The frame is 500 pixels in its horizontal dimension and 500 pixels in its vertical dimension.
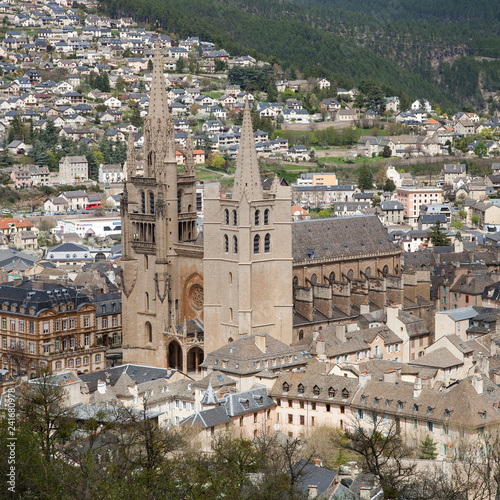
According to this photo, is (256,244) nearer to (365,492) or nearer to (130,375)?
(130,375)

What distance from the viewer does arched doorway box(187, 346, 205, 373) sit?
A: 4454 inches

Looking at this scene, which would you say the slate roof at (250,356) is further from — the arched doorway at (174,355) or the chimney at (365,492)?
the chimney at (365,492)

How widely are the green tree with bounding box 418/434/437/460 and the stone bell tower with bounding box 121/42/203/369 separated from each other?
3360cm

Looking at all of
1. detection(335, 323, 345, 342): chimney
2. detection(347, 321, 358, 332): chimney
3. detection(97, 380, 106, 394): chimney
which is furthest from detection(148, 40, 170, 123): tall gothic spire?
detection(97, 380, 106, 394): chimney

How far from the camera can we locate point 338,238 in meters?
123

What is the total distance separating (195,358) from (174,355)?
3.15 m

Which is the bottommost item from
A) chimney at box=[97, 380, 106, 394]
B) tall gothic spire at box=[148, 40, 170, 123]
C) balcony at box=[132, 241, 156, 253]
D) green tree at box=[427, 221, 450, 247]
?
green tree at box=[427, 221, 450, 247]

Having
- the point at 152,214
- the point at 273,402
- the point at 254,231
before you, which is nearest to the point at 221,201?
the point at 254,231

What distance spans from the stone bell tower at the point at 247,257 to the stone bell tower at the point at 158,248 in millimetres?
4667

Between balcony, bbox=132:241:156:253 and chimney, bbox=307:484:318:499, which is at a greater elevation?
balcony, bbox=132:241:156:253

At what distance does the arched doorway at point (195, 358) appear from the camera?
371 feet

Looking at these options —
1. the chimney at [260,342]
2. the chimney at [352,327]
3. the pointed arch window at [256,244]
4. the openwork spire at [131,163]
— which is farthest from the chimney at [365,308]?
the openwork spire at [131,163]

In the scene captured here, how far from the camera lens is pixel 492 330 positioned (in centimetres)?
11431

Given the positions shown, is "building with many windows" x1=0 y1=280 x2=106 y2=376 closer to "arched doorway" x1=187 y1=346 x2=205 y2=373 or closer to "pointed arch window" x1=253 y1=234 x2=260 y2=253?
"arched doorway" x1=187 y1=346 x2=205 y2=373
